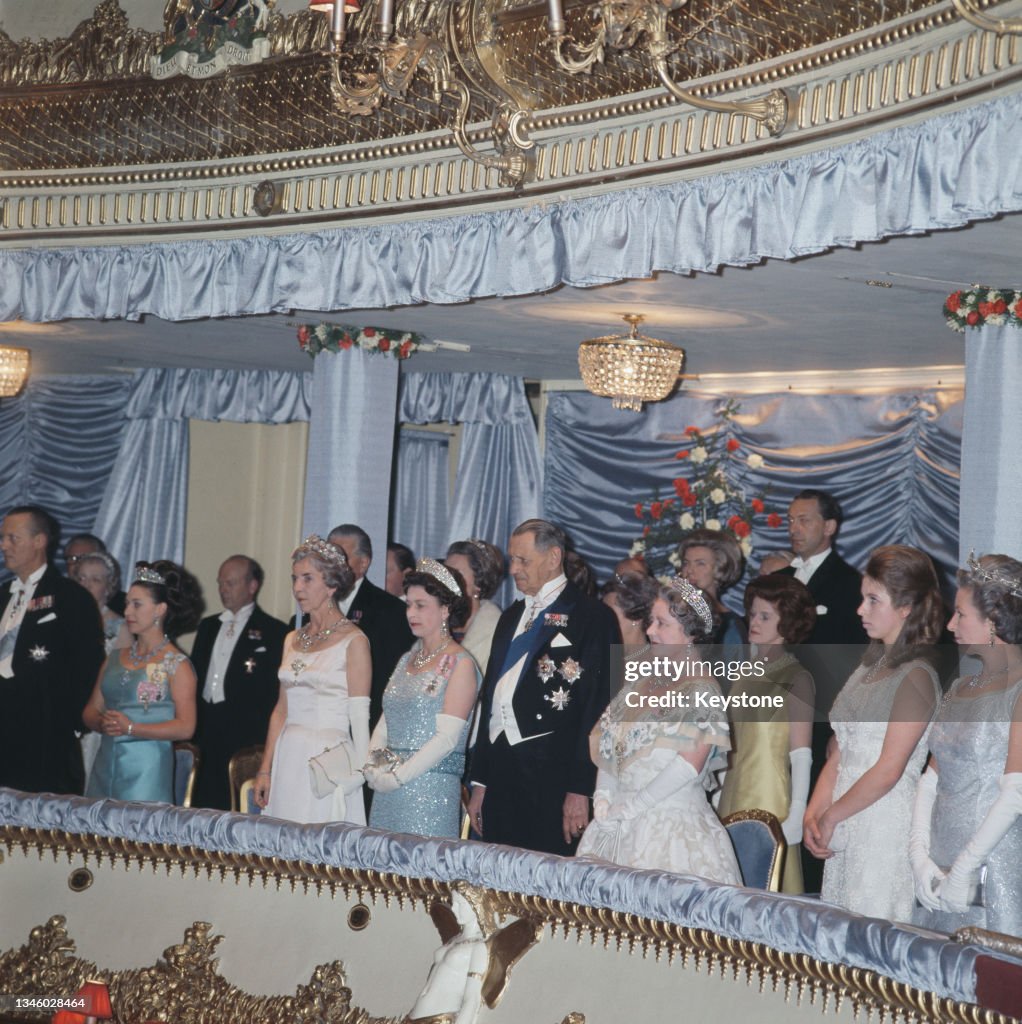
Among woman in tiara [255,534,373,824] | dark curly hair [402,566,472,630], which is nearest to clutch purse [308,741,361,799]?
woman in tiara [255,534,373,824]

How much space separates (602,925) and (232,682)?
12.6 ft

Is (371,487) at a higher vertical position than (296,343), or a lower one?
lower

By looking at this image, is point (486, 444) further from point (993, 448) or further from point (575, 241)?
point (993, 448)

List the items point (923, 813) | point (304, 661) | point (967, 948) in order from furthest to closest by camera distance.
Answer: point (304, 661) < point (923, 813) < point (967, 948)

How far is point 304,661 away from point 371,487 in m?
1.90

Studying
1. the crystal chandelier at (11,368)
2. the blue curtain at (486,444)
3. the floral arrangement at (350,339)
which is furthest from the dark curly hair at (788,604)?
the crystal chandelier at (11,368)

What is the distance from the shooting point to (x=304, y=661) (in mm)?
5035

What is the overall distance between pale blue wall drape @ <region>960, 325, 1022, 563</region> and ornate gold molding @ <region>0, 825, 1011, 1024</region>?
2502mm

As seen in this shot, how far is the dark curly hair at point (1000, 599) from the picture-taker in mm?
3576

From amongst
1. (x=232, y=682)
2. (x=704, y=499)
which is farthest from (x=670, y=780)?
(x=704, y=499)

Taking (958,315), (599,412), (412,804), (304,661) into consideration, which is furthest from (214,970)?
(599,412)

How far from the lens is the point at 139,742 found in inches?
214

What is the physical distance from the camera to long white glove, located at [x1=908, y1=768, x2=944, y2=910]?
11.6 feet

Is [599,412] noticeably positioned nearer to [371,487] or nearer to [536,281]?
[371,487]
